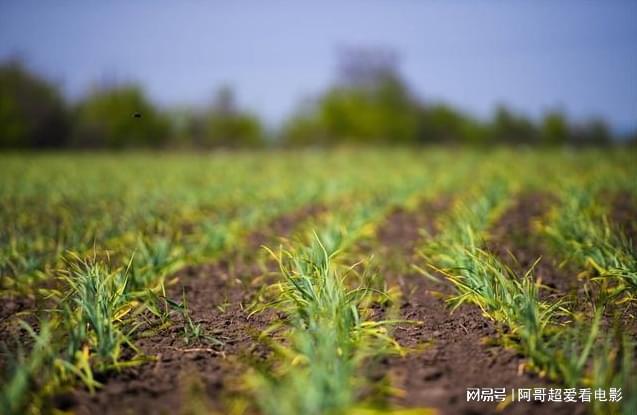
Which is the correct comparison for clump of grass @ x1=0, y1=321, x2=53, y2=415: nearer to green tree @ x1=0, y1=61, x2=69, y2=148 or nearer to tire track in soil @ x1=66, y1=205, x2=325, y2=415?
tire track in soil @ x1=66, y1=205, x2=325, y2=415

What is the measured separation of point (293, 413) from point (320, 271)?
1338 millimetres

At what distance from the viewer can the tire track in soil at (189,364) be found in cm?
216

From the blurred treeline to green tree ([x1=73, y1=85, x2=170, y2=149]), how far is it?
0.26 ft

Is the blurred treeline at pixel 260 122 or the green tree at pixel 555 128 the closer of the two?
the blurred treeline at pixel 260 122

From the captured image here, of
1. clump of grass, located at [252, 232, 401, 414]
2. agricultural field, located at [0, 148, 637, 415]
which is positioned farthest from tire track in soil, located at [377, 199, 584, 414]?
clump of grass, located at [252, 232, 401, 414]

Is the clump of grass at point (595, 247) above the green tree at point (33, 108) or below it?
below

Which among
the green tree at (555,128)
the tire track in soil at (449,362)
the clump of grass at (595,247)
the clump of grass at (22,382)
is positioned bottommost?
the tire track in soil at (449,362)

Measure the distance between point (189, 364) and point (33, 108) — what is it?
132 feet

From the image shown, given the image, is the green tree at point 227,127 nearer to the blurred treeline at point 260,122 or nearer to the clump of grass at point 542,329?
the blurred treeline at point 260,122

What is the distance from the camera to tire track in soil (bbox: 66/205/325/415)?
216cm

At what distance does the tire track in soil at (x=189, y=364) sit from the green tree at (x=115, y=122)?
35.3 metres

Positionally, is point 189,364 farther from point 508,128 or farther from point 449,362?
point 508,128

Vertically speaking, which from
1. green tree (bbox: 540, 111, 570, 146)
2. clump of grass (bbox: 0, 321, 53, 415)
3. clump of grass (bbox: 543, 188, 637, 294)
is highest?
green tree (bbox: 540, 111, 570, 146)

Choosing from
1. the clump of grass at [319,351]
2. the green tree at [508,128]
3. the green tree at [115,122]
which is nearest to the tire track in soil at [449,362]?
the clump of grass at [319,351]
